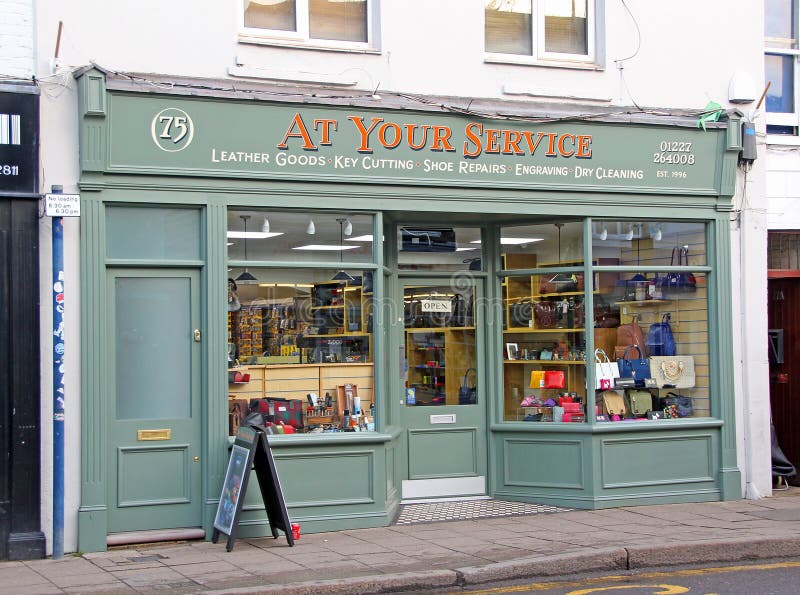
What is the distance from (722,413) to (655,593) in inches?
163

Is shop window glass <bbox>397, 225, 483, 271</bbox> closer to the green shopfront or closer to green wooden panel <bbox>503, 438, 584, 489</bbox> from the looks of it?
the green shopfront

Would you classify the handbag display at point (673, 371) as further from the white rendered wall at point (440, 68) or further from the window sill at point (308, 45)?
the window sill at point (308, 45)

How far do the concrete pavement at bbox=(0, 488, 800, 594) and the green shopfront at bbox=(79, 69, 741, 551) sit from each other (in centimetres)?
54

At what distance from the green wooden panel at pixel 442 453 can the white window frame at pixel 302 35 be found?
13.5ft

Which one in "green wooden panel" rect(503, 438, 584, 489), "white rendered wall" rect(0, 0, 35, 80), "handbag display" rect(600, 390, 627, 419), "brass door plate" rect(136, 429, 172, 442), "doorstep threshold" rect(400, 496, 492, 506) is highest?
"white rendered wall" rect(0, 0, 35, 80)

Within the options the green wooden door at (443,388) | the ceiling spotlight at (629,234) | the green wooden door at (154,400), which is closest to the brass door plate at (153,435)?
the green wooden door at (154,400)

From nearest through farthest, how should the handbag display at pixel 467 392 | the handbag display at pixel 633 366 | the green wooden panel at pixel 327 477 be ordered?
the green wooden panel at pixel 327 477 → the handbag display at pixel 633 366 → the handbag display at pixel 467 392

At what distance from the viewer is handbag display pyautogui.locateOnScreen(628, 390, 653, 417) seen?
11016 millimetres

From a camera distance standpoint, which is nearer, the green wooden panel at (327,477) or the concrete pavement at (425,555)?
the concrete pavement at (425,555)

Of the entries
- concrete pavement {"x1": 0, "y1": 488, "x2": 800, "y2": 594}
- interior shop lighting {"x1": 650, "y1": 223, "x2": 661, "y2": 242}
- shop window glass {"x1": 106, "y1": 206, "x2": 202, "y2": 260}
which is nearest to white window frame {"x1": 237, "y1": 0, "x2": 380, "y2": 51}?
shop window glass {"x1": 106, "y1": 206, "x2": 202, "y2": 260}

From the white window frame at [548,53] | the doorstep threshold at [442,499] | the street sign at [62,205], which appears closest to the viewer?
the street sign at [62,205]

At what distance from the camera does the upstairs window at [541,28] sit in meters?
10.7

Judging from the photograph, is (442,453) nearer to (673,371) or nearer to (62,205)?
(673,371)

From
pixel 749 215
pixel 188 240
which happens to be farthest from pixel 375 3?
pixel 749 215
